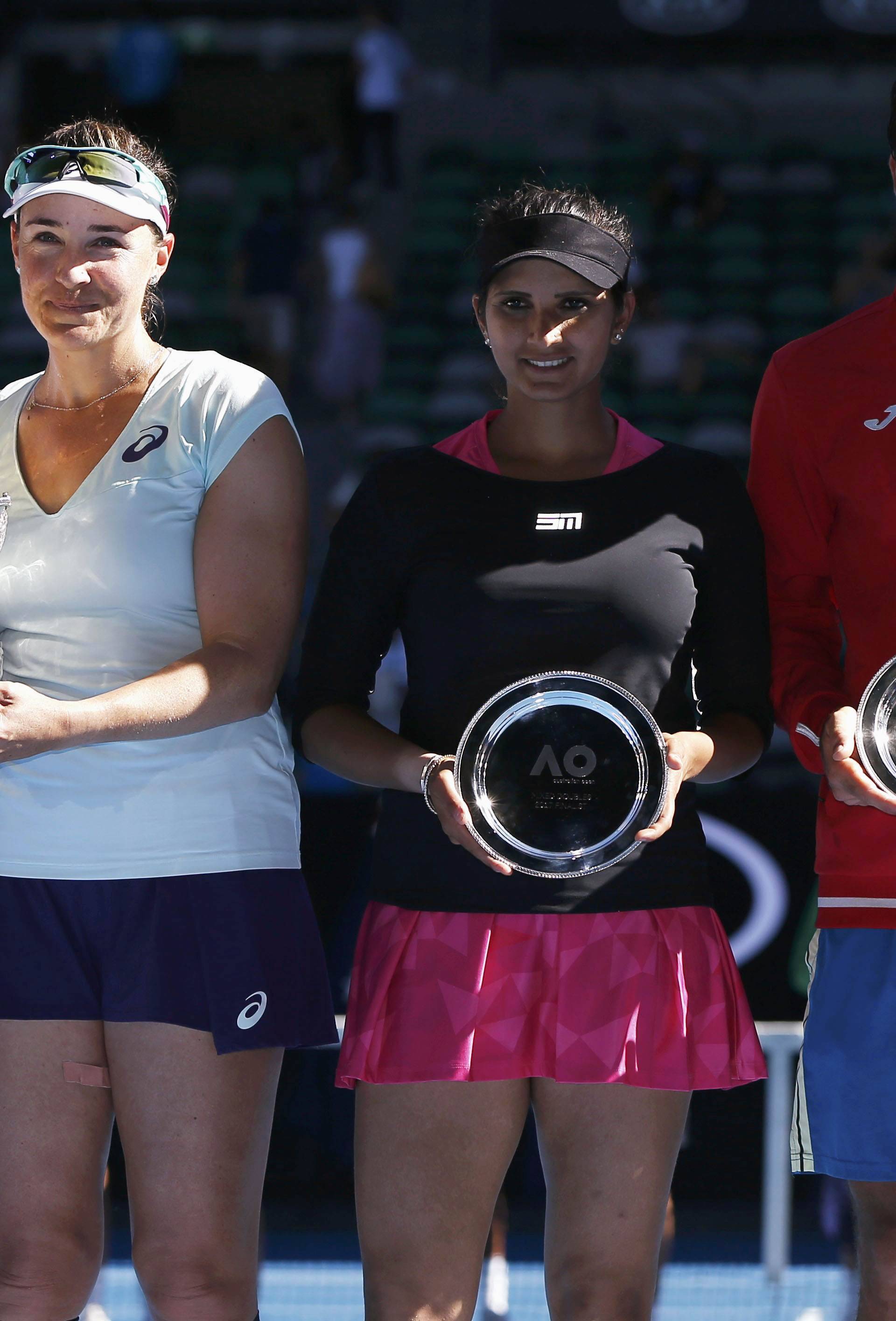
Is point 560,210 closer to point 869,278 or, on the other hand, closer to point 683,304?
point 869,278

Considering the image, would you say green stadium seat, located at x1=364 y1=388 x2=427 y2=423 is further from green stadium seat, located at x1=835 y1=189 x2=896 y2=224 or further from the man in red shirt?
the man in red shirt

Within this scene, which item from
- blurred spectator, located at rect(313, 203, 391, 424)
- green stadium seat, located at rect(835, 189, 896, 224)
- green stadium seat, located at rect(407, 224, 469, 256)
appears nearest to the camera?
blurred spectator, located at rect(313, 203, 391, 424)

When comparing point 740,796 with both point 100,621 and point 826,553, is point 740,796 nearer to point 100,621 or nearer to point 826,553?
point 826,553

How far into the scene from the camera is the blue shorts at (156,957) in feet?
6.95

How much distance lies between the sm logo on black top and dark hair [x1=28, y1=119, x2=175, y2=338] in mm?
228

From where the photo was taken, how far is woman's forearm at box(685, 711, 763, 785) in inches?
81.9

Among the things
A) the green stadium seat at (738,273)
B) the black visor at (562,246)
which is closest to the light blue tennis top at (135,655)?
the black visor at (562,246)

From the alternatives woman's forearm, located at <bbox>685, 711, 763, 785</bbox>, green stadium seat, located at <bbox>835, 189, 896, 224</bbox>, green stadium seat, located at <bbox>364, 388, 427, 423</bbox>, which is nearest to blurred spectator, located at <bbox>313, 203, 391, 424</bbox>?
green stadium seat, located at <bbox>364, 388, 427, 423</bbox>

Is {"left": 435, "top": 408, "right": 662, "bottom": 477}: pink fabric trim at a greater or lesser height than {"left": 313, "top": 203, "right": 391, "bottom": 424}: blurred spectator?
lesser

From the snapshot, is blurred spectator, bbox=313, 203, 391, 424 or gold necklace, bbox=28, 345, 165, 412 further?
blurred spectator, bbox=313, 203, 391, 424

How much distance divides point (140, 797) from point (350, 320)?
25.6 feet

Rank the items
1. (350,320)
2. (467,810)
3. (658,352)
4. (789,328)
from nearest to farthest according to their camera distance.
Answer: (467,810), (658,352), (350,320), (789,328)

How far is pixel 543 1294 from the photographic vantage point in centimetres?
409

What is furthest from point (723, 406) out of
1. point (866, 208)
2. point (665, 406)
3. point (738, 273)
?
point (866, 208)
